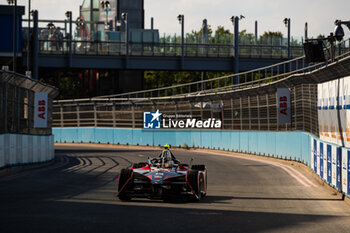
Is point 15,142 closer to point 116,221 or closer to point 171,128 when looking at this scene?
point 116,221

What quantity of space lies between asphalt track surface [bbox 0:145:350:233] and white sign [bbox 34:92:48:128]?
616 cm

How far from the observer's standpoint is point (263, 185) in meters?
20.7

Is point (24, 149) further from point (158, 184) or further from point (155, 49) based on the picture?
point (155, 49)

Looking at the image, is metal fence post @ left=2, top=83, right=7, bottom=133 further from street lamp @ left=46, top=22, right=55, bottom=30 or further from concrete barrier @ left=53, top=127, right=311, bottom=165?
street lamp @ left=46, top=22, right=55, bottom=30

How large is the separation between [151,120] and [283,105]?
2081cm

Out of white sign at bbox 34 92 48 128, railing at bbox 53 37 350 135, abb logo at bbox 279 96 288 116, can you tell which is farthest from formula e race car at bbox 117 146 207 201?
abb logo at bbox 279 96 288 116

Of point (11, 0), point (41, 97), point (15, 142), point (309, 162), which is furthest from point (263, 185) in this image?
point (11, 0)

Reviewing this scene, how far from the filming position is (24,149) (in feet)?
87.7

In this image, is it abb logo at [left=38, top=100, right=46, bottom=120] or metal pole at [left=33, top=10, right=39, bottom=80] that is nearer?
abb logo at [left=38, top=100, right=46, bottom=120]

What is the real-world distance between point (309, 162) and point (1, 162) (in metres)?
11.4

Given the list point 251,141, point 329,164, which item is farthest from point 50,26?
point 329,164

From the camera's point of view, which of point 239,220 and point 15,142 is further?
point 15,142

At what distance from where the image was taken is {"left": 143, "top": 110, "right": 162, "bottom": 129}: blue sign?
168ft

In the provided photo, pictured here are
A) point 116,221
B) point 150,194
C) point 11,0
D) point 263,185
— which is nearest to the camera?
point 116,221
